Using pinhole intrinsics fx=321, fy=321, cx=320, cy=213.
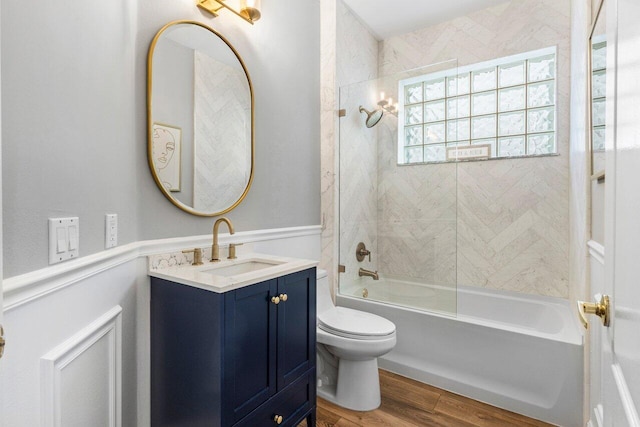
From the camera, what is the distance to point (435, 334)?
83.2 inches

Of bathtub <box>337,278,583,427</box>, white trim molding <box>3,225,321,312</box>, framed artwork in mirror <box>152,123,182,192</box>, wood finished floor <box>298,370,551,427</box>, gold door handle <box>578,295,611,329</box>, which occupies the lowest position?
wood finished floor <box>298,370,551,427</box>

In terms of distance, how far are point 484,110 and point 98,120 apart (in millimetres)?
2753

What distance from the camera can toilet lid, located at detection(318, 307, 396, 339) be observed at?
5.83 feet

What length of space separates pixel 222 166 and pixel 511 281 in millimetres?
2356

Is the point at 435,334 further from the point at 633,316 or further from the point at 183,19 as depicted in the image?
the point at 183,19

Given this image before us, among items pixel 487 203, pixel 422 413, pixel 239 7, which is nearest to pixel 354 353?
pixel 422 413

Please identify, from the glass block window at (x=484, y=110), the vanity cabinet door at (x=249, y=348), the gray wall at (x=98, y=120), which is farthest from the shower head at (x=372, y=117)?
the vanity cabinet door at (x=249, y=348)

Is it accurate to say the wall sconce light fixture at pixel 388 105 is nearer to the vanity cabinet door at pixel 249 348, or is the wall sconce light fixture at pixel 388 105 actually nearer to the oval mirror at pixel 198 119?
the oval mirror at pixel 198 119

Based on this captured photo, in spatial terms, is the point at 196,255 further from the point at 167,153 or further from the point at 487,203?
the point at 487,203

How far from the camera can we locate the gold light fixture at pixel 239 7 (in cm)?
157

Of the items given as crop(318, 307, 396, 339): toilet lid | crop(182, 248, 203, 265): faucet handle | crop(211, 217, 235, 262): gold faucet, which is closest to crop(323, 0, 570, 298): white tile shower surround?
crop(318, 307, 396, 339): toilet lid

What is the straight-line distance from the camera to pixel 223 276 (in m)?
1.40

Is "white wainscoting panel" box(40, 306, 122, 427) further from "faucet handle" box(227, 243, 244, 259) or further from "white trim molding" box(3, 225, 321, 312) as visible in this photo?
"faucet handle" box(227, 243, 244, 259)

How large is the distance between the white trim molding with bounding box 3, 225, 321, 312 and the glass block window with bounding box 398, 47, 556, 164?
5.10 feet
